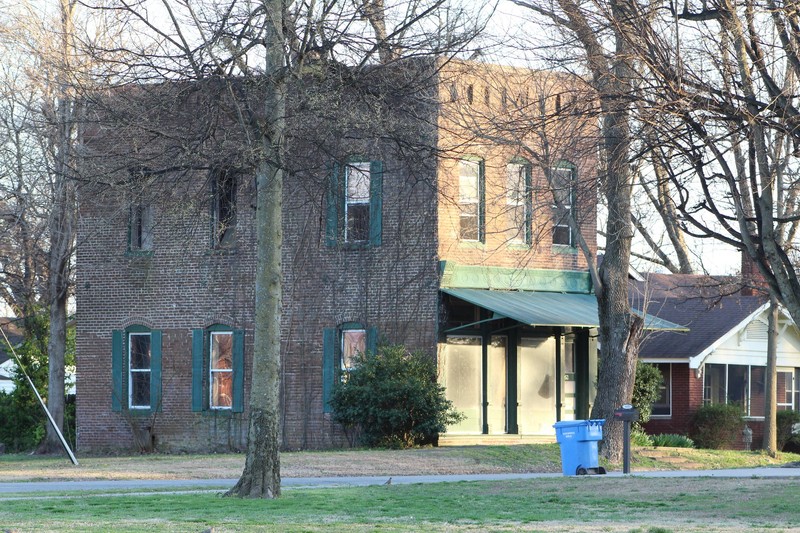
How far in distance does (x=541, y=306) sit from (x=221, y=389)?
7.48 metres

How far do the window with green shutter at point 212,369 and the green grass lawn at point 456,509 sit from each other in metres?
12.0

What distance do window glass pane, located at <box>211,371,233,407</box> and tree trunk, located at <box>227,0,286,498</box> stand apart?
13460 millimetres

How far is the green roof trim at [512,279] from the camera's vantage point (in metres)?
27.1

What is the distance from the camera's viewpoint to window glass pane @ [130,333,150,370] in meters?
30.1

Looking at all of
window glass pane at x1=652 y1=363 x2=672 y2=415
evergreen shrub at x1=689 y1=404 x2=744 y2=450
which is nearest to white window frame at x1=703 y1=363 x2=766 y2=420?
window glass pane at x1=652 y1=363 x2=672 y2=415

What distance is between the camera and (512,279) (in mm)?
28281

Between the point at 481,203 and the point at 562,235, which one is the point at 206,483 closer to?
the point at 481,203

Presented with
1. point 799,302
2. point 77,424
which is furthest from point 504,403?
point 799,302

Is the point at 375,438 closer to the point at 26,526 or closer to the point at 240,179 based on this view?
the point at 240,179

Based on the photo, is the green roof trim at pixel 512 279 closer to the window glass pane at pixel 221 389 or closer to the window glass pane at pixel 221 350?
the window glass pane at pixel 221 350

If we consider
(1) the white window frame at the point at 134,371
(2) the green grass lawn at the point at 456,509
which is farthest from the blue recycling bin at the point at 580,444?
(1) the white window frame at the point at 134,371

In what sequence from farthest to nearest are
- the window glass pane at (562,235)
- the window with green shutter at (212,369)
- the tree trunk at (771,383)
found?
the tree trunk at (771,383) < the window glass pane at (562,235) < the window with green shutter at (212,369)

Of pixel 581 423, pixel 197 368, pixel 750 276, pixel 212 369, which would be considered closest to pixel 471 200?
pixel 212 369

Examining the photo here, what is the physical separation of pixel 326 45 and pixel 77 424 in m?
17.5
